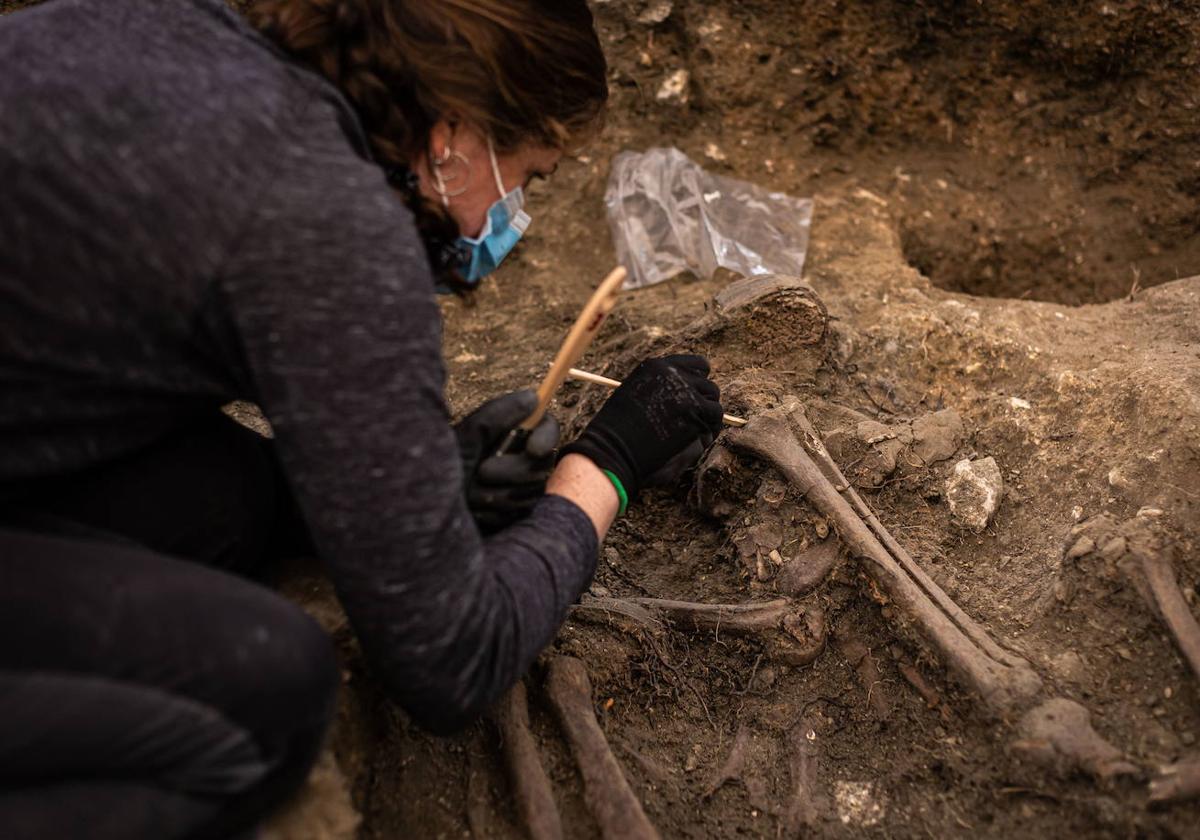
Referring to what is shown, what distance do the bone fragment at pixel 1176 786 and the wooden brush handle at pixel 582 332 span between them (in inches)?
53.0

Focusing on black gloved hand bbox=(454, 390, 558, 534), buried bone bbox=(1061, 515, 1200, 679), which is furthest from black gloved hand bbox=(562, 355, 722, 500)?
buried bone bbox=(1061, 515, 1200, 679)

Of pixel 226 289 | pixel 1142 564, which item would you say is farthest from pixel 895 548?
pixel 226 289

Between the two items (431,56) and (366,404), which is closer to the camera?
(366,404)

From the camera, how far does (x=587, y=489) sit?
6.71 ft

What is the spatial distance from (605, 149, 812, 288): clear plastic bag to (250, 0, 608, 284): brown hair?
2061mm

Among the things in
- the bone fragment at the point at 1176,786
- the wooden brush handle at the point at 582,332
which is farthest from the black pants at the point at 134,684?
the bone fragment at the point at 1176,786

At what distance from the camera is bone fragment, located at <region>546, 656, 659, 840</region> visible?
190 centimetres

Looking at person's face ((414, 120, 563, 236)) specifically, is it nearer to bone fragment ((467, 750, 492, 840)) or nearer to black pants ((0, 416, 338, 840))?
black pants ((0, 416, 338, 840))

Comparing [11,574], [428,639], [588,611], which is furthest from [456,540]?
[588,611]

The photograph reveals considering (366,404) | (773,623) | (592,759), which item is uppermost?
(366,404)

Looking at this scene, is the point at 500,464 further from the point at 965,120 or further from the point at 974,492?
the point at 965,120

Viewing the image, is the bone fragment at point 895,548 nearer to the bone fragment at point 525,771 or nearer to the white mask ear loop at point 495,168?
the bone fragment at point 525,771

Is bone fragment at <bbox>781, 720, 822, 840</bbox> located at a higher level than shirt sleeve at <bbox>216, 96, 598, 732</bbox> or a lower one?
lower

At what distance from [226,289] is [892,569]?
159 cm
